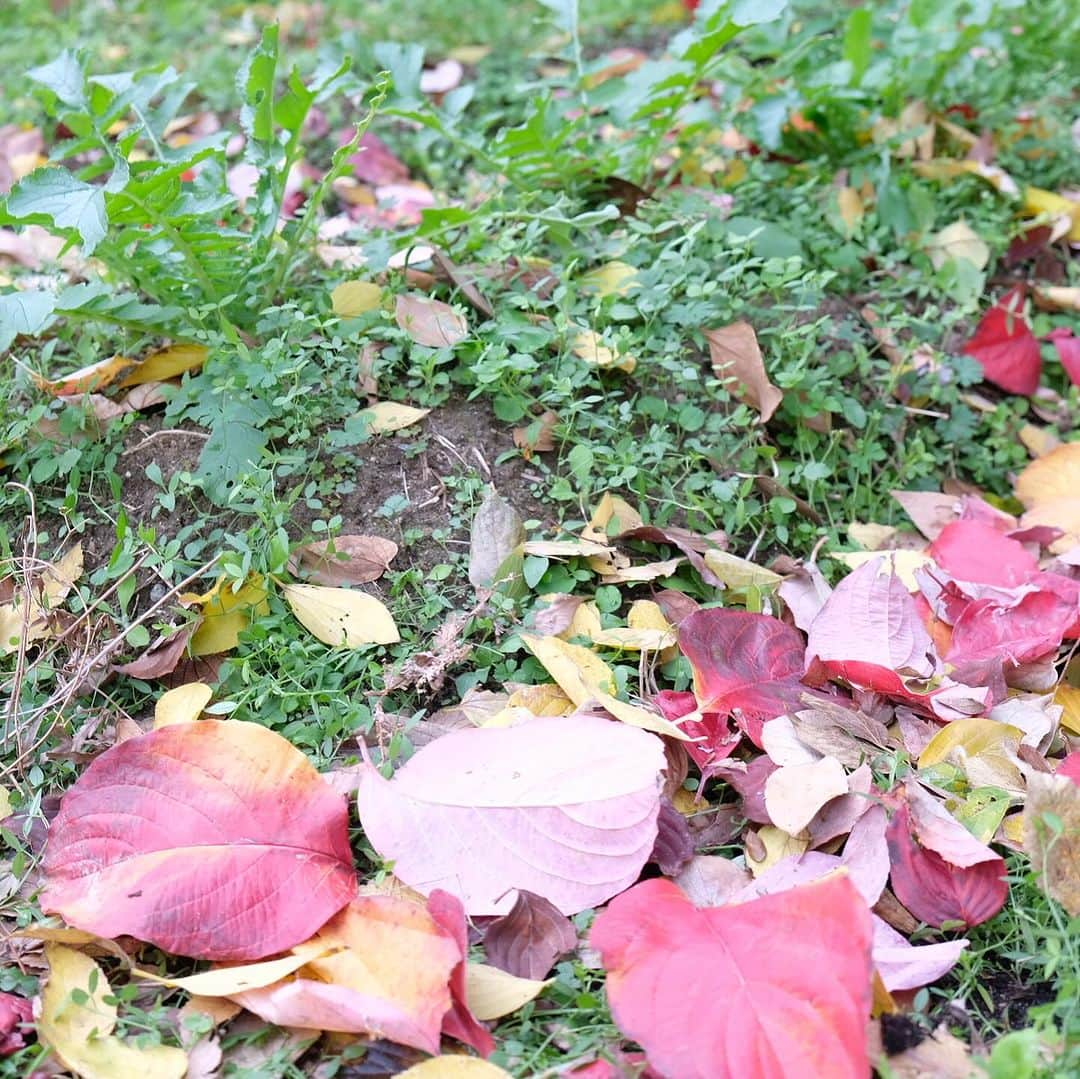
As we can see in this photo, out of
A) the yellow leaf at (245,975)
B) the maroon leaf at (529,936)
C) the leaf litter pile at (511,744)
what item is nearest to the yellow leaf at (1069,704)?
the leaf litter pile at (511,744)

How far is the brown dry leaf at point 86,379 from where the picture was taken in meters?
1.87

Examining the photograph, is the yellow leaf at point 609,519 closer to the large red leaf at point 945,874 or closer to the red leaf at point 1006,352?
the large red leaf at point 945,874

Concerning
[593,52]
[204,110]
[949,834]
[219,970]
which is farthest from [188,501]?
[593,52]

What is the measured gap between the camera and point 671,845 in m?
1.36

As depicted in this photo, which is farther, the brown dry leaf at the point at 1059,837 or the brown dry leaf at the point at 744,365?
the brown dry leaf at the point at 744,365

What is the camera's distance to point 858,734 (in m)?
1.47

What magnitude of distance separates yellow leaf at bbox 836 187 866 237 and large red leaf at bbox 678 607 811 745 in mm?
1097

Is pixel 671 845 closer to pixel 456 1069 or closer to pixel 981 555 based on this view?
pixel 456 1069

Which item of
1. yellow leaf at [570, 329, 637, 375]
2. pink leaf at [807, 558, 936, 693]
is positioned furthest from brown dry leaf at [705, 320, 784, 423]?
pink leaf at [807, 558, 936, 693]

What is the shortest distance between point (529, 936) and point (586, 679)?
35 centimetres

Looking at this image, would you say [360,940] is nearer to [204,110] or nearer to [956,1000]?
[956,1000]

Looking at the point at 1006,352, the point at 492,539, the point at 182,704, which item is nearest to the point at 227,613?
the point at 182,704

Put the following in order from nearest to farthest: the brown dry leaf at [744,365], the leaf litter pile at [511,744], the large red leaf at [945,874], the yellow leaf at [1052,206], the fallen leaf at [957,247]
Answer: the leaf litter pile at [511,744] → the large red leaf at [945,874] → the brown dry leaf at [744,365] → the fallen leaf at [957,247] → the yellow leaf at [1052,206]

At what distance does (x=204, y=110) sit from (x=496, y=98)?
2.43ft
